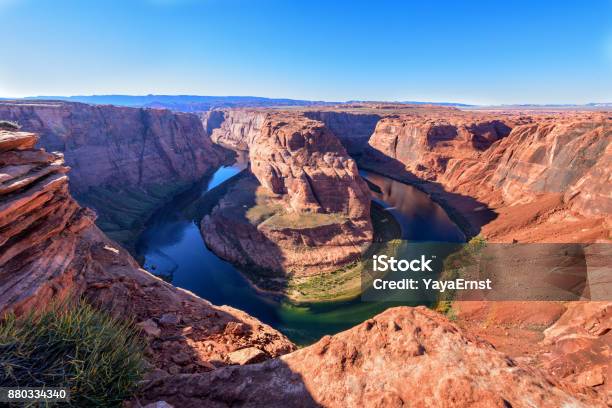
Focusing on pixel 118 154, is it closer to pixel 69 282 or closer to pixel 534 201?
pixel 69 282

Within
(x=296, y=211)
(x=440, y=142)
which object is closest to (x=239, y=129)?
(x=440, y=142)

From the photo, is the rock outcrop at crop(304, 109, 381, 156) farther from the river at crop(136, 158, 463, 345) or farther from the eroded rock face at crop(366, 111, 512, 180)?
the river at crop(136, 158, 463, 345)

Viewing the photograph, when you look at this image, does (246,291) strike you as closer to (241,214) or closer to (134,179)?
(241,214)

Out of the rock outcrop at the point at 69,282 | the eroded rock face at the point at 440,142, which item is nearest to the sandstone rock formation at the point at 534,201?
the eroded rock face at the point at 440,142

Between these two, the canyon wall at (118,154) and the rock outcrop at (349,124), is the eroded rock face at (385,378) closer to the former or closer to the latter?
the canyon wall at (118,154)

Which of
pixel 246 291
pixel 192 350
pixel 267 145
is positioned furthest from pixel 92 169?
pixel 192 350
